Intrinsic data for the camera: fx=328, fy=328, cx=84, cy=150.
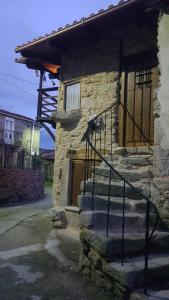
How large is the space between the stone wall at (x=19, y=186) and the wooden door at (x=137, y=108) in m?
8.80

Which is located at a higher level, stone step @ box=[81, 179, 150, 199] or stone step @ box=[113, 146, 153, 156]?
stone step @ box=[113, 146, 153, 156]

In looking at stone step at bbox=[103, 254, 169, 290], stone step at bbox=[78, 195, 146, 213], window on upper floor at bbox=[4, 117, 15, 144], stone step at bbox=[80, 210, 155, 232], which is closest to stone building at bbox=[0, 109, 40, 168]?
window on upper floor at bbox=[4, 117, 15, 144]

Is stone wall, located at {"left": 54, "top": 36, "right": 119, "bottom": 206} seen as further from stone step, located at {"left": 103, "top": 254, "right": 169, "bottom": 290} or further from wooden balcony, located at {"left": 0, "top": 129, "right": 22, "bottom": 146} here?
wooden balcony, located at {"left": 0, "top": 129, "right": 22, "bottom": 146}

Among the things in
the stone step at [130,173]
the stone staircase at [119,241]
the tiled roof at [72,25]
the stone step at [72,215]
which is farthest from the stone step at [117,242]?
the tiled roof at [72,25]

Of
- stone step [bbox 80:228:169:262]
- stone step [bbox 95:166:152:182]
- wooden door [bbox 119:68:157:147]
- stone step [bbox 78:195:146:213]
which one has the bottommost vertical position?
stone step [bbox 80:228:169:262]

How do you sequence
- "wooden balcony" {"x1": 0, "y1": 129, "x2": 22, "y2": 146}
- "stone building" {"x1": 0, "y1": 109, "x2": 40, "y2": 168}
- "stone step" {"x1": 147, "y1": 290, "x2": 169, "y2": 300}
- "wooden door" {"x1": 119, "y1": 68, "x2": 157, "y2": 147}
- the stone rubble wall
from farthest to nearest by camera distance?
"stone building" {"x1": 0, "y1": 109, "x2": 40, "y2": 168} < "wooden balcony" {"x1": 0, "y1": 129, "x2": 22, "y2": 146} < "wooden door" {"x1": 119, "y1": 68, "x2": 157, "y2": 147} < the stone rubble wall < "stone step" {"x1": 147, "y1": 290, "x2": 169, "y2": 300}

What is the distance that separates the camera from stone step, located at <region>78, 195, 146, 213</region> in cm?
505

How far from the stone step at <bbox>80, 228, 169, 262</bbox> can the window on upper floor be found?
72.2 ft

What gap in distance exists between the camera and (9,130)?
85.5ft

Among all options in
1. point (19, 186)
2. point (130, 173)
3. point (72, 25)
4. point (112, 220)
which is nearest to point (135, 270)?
point (112, 220)

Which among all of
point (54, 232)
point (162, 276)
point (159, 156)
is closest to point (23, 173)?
point (54, 232)

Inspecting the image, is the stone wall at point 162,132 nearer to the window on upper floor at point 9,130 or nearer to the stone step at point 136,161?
the stone step at point 136,161

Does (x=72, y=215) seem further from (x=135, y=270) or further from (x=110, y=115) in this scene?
(x=135, y=270)

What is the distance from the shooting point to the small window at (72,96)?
8.64 m
